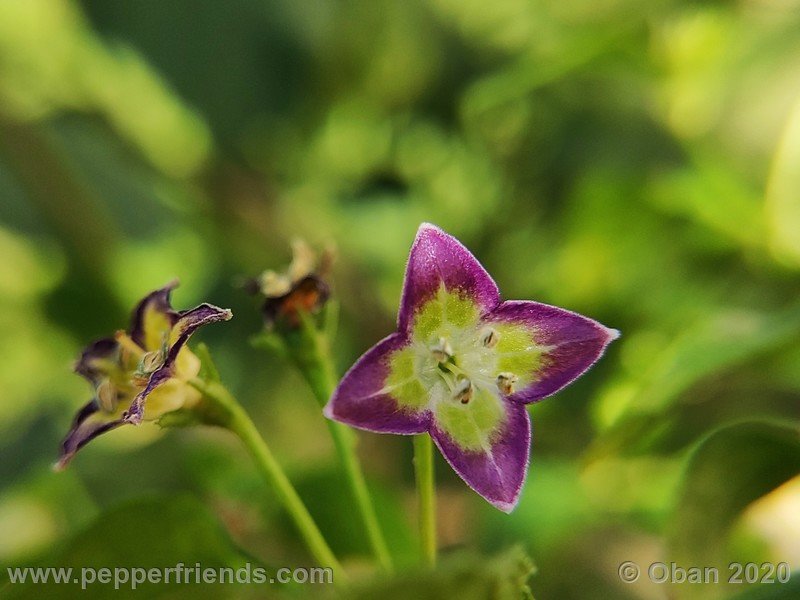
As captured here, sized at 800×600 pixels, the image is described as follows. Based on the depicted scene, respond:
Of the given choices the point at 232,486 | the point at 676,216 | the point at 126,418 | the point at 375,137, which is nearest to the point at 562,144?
the point at 676,216

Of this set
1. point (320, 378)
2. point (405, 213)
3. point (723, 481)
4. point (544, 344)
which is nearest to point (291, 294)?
point (320, 378)

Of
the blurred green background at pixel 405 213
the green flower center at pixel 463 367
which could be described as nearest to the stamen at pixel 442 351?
the green flower center at pixel 463 367

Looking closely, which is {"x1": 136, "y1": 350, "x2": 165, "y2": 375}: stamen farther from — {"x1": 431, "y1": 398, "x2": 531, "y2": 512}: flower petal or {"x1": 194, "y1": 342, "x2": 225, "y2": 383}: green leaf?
{"x1": 431, "y1": 398, "x2": 531, "y2": 512}: flower petal

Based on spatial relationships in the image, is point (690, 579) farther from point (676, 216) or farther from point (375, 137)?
point (375, 137)

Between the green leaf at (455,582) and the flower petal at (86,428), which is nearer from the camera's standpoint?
the green leaf at (455,582)

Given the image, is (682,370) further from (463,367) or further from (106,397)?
(106,397)

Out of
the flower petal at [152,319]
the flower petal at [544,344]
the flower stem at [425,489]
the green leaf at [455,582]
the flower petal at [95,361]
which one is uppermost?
the flower petal at [152,319]

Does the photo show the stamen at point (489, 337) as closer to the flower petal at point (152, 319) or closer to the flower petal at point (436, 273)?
the flower petal at point (436, 273)
